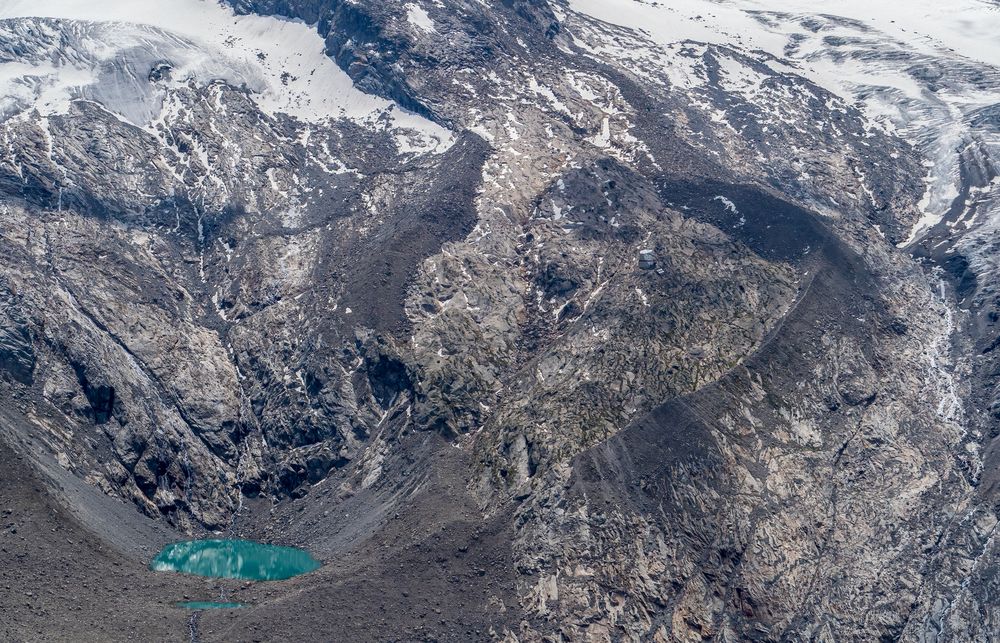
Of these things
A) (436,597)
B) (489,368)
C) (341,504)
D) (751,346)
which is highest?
(751,346)

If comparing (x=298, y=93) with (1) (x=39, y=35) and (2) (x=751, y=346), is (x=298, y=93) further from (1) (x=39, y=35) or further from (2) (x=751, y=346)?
(2) (x=751, y=346)

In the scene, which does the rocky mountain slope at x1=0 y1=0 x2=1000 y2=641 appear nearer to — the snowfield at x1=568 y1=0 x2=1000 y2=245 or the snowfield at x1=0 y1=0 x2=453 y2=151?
the snowfield at x1=0 y1=0 x2=453 y2=151

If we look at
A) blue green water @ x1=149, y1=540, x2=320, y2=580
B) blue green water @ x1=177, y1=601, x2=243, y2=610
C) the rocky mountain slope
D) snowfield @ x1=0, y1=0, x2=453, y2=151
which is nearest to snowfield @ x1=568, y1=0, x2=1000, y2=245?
the rocky mountain slope

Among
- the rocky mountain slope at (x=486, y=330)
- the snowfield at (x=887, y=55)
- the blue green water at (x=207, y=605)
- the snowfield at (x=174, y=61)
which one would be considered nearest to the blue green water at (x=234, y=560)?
Answer: the rocky mountain slope at (x=486, y=330)

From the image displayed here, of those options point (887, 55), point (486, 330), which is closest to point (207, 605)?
point (486, 330)

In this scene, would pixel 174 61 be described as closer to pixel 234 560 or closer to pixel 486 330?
pixel 486 330

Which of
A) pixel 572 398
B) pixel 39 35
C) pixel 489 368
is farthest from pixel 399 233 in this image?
pixel 39 35

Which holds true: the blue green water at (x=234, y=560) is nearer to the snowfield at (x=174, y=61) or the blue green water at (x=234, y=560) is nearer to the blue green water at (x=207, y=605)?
the blue green water at (x=207, y=605)
